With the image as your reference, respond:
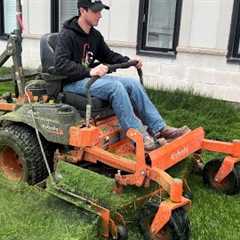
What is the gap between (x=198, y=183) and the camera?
4.38m

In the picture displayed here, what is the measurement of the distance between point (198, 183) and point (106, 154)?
114cm

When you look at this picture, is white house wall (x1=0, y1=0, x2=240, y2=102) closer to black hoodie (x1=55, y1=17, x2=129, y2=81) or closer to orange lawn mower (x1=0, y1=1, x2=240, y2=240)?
black hoodie (x1=55, y1=17, x2=129, y2=81)

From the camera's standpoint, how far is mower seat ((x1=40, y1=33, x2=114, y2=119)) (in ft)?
13.1

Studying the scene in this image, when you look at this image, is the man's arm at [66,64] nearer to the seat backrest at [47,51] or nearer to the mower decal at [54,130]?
the seat backrest at [47,51]

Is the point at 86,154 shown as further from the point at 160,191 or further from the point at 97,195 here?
the point at 160,191

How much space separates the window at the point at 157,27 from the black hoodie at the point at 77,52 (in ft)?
9.11

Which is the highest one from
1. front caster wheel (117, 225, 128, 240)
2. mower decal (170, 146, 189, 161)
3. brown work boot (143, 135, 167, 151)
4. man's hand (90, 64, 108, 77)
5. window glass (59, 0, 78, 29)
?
window glass (59, 0, 78, 29)

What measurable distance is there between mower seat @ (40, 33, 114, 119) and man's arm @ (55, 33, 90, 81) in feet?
0.37

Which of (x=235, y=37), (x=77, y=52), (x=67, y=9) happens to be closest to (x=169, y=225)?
(x=77, y=52)

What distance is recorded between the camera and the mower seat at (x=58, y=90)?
3992mm

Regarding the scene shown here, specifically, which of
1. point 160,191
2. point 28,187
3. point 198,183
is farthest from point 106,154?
point 198,183

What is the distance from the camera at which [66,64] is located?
390 centimetres

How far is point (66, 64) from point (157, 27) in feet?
12.4

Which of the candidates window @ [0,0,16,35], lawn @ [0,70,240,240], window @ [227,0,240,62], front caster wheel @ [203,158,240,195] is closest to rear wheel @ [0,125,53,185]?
Answer: lawn @ [0,70,240,240]
